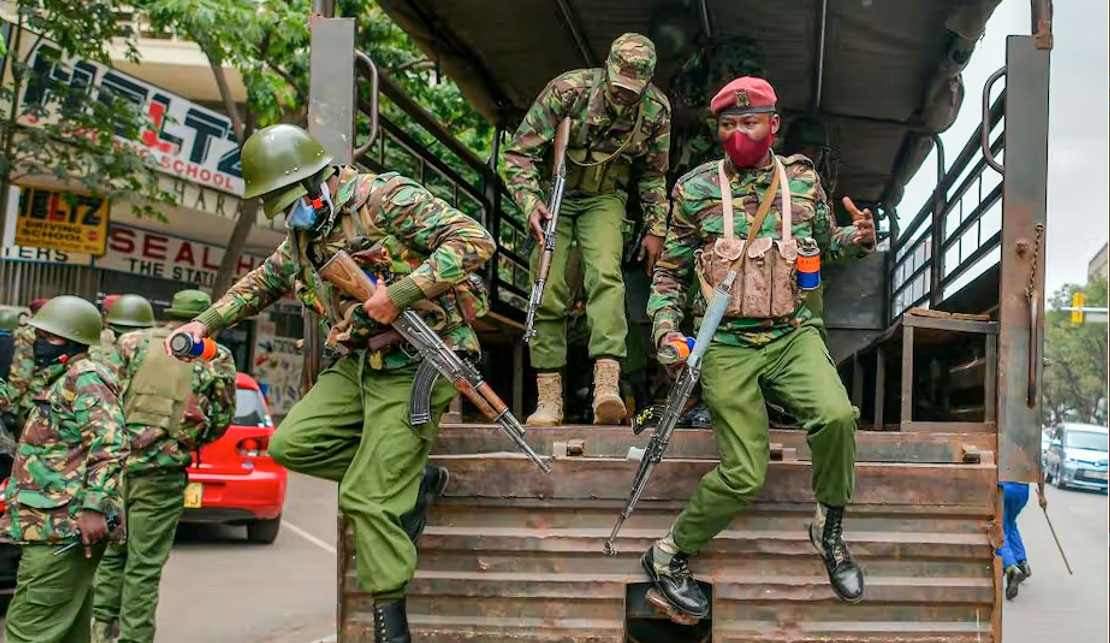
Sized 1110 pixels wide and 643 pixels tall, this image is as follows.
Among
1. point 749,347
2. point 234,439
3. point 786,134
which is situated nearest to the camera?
point 749,347

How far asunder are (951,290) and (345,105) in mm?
3490

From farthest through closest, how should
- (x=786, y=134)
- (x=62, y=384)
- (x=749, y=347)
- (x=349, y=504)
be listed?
(x=786, y=134)
(x=62, y=384)
(x=749, y=347)
(x=349, y=504)

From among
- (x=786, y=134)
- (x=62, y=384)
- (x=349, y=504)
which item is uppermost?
(x=786, y=134)

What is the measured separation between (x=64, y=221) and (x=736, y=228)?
11830mm

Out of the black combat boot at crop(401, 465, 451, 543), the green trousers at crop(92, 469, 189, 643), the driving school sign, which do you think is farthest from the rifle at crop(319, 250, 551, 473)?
the driving school sign

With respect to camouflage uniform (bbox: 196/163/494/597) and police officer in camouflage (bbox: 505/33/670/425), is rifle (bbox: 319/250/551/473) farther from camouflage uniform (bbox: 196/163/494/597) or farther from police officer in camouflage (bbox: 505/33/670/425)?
police officer in camouflage (bbox: 505/33/670/425)

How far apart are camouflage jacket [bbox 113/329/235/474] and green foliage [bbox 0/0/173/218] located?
15.4ft

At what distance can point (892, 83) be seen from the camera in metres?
7.16

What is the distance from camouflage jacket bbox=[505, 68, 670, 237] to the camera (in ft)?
16.5

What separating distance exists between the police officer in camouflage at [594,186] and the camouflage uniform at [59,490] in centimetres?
172

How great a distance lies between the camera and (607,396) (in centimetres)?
472

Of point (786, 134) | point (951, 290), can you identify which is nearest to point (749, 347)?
point (951, 290)

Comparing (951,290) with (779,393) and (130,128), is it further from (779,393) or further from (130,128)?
(130,128)

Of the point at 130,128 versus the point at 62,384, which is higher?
the point at 130,128
